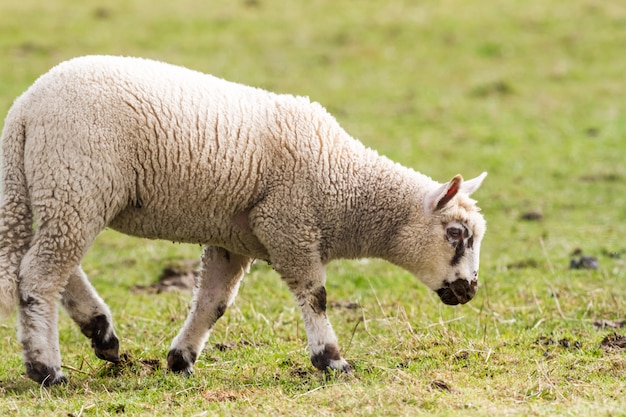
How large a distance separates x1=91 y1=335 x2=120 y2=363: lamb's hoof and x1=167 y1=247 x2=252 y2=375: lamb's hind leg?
37 cm

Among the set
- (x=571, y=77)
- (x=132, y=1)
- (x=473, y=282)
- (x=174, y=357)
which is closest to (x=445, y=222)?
(x=473, y=282)

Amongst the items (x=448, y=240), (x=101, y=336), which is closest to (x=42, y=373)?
(x=101, y=336)

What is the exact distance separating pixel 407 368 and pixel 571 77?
13.6m

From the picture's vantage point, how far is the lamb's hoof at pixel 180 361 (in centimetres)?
724

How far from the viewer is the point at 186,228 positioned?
699 cm

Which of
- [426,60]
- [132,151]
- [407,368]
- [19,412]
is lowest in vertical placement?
[19,412]

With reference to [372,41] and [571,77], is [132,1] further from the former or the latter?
[571,77]

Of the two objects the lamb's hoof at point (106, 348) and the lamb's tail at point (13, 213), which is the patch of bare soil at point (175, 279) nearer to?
the lamb's hoof at point (106, 348)

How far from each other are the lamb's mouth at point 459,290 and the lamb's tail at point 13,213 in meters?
2.82

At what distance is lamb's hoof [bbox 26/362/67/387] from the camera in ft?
21.7

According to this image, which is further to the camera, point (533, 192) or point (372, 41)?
point (372, 41)

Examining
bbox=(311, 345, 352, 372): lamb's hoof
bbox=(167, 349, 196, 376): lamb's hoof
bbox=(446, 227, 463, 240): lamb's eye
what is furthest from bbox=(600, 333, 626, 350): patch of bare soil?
bbox=(167, 349, 196, 376): lamb's hoof

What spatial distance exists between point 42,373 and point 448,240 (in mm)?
2808

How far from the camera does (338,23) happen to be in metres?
21.9
